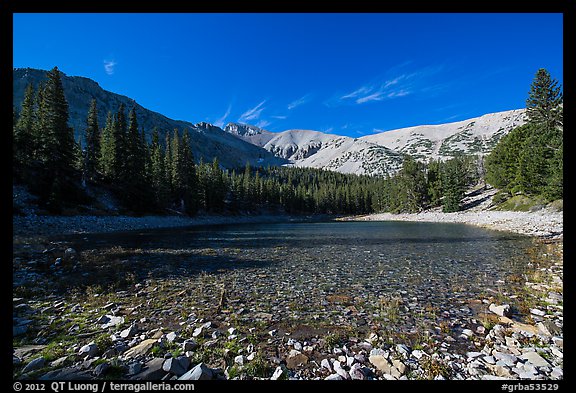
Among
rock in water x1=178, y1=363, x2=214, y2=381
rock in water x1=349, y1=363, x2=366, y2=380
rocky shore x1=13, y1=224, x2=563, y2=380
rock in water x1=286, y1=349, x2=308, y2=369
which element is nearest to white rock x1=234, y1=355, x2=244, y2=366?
rocky shore x1=13, y1=224, x2=563, y2=380

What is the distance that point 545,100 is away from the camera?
1631 inches

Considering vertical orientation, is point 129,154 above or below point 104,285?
above

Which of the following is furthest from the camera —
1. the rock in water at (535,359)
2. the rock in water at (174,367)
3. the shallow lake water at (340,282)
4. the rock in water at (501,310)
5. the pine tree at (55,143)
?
the pine tree at (55,143)

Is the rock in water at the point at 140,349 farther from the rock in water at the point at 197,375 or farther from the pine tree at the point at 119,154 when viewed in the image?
Result: the pine tree at the point at 119,154

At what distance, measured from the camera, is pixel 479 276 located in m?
12.1

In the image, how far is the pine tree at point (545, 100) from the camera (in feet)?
132

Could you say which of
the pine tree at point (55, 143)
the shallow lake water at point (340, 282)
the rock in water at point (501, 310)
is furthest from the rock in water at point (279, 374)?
the pine tree at point (55, 143)

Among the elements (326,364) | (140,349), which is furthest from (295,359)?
(140,349)

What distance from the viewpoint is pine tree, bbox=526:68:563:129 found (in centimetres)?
4019

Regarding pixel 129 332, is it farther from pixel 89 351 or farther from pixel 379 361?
pixel 379 361

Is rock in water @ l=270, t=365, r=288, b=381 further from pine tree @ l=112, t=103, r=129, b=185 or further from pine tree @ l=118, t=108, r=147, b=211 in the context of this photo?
pine tree @ l=112, t=103, r=129, b=185

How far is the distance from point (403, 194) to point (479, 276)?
11005 cm

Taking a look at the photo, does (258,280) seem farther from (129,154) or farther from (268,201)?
(268,201)
